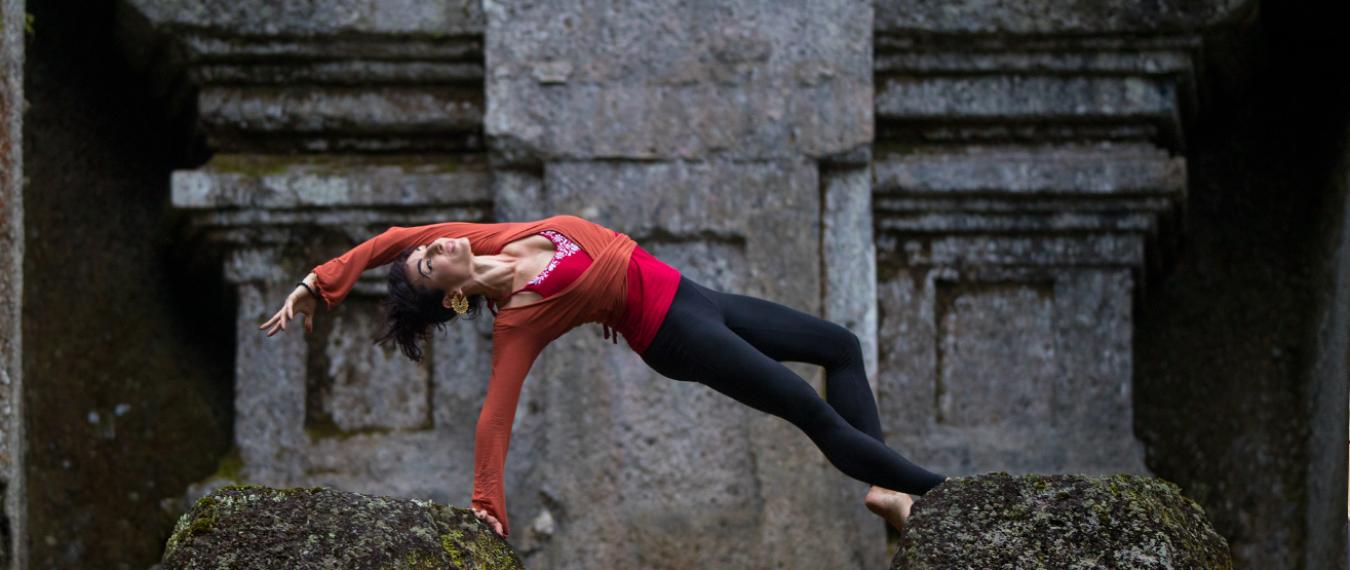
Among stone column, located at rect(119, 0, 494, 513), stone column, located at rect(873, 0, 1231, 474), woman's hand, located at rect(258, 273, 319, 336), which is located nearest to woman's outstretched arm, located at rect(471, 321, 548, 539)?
woman's hand, located at rect(258, 273, 319, 336)

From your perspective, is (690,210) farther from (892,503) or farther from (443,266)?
(892,503)

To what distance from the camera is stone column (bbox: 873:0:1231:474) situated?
7477 millimetres

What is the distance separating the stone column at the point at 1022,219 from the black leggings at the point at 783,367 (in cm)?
168

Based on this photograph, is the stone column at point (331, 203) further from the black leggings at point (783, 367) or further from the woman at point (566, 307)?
the black leggings at point (783, 367)

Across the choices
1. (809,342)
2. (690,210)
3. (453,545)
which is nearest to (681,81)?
(690,210)

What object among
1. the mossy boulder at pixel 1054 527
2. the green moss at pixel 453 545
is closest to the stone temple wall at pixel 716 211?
the green moss at pixel 453 545

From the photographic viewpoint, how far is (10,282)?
6.05 meters

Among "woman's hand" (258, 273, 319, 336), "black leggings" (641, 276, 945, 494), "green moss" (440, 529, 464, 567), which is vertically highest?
"woman's hand" (258, 273, 319, 336)

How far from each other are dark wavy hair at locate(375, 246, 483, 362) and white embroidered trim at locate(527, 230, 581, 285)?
7.4 inches

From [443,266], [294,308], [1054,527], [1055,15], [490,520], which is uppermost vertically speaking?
[1055,15]

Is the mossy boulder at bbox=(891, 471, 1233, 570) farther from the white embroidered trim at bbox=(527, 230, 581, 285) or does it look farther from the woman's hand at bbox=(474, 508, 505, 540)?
the white embroidered trim at bbox=(527, 230, 581, 285)

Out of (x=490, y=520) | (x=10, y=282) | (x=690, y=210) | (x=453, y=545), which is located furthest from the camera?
(x=690, y=210)

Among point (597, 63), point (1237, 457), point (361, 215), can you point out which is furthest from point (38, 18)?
point (1237, 457)

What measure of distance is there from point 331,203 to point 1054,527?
343 cm
